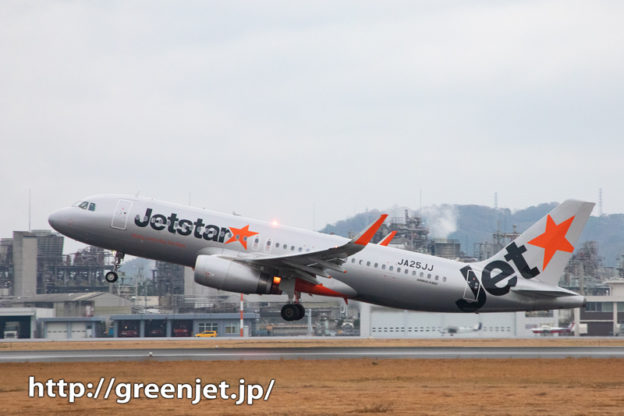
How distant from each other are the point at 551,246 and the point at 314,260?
42.2ft

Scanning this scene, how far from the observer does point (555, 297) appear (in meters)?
46.9

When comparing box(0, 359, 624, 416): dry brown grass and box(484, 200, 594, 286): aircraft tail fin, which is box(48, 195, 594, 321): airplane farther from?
box(0, 359, 624, 416): dry brown grass

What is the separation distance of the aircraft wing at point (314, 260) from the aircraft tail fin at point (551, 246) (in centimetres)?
919

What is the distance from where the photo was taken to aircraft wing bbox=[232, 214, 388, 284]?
138 ft

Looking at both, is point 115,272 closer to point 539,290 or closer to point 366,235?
point 366,235

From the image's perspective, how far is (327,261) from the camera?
4441cm

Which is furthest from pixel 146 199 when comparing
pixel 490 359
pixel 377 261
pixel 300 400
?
pixel 300 400

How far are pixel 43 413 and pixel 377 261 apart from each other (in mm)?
23606

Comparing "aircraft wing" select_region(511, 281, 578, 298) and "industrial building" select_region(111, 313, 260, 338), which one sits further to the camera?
"industrial building" select_region(111, 313, 260, 338)

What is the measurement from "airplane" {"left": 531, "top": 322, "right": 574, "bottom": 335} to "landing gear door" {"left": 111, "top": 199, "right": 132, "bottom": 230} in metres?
56.4

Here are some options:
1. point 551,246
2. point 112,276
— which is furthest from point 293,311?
point 551,246

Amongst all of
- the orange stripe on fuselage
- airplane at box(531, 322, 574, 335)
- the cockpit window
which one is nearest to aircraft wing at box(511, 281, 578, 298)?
the orange stripe on fuselage

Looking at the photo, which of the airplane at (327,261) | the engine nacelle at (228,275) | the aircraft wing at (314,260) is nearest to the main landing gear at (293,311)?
the airplane at (327,261)

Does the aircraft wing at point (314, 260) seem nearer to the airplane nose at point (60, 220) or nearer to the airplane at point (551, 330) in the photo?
the airplane nose at point (60, 220)
